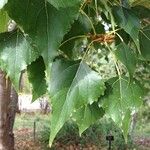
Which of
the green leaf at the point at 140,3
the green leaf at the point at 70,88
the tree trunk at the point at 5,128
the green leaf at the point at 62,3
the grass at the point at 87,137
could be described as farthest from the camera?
the grass at the point at 87,137

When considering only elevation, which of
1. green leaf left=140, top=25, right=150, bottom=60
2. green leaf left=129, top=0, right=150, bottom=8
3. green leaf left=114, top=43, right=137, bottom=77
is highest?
green leaf left=129, top=0, right=150, bottom=8

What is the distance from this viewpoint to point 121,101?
0.70m

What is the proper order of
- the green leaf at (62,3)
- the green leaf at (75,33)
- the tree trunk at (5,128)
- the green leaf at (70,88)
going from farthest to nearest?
the tree trunk at (5,128) → the green leaf at (75,33) → the green leaf at (70,88) → the green leaf at (62,3)

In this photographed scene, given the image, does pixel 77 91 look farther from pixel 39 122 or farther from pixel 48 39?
pixel 39 122

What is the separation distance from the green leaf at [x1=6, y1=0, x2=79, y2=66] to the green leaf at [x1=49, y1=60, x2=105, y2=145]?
10 centimetres

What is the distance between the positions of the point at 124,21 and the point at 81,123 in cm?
19

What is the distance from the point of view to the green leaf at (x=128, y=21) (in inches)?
28.1

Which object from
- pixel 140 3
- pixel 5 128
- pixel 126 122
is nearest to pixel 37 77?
pixel 126 122

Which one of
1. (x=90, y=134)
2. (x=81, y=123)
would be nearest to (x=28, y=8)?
(x=81, y=123)

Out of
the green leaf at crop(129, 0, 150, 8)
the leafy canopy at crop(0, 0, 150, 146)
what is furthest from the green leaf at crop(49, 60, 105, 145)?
the green leaf at crop(129, 0, 150, 8)

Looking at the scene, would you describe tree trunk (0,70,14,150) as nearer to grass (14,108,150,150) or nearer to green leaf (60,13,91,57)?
grass (14,108,150,150)

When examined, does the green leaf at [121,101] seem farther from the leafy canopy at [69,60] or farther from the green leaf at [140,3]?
the green leaf at [140,3]

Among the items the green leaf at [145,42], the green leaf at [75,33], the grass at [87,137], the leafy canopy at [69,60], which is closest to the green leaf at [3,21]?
the leafy canopy at [69,60]

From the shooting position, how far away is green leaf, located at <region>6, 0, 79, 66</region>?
1.85 ft
